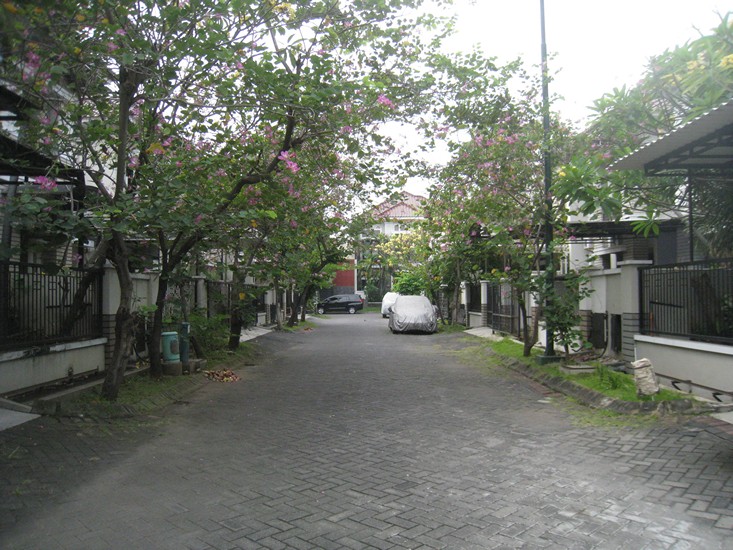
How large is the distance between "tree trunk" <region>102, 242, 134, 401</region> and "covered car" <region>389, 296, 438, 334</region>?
18178mm

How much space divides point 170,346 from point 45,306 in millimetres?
2943

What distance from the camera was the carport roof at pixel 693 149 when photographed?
714cm

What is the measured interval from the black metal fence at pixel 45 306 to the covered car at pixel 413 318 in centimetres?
1688

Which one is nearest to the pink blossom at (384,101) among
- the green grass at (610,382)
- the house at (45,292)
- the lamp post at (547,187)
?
the lamp post at (547,187)

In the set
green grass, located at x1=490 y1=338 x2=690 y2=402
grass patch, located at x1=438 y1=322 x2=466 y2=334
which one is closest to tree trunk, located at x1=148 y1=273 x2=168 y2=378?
green grass, located at x1=490 y1=338 x2=690 y2=402

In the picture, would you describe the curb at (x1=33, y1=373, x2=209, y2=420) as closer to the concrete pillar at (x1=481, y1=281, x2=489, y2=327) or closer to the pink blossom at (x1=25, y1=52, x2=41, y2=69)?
the pink blossom at (x1=25, y1=52, x2=41, y2=69)

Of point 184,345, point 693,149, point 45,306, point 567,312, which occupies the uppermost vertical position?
point 693,149

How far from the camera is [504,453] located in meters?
6.45

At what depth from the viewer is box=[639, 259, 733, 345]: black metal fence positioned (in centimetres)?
818

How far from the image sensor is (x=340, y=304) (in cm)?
4956

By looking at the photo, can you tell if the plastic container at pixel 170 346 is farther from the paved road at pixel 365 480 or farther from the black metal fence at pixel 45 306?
the paved road at pixel 365 480

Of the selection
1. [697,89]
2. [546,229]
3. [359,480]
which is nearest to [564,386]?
[546,229]

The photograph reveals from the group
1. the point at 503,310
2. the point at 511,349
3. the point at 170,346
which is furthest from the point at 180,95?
the point at 503,310

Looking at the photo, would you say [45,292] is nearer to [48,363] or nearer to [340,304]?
[48,363]
